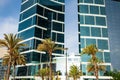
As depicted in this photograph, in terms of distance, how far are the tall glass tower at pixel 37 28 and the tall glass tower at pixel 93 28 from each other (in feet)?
93.2

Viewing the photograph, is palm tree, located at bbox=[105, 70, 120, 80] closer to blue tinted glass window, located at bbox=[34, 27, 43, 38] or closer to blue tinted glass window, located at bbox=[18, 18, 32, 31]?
blue tinted glass window, located at bbox=[34, 27, 43, 38]

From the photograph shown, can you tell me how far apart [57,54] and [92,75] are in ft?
135

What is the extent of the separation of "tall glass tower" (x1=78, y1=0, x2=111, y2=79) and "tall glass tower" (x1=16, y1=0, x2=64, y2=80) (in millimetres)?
28392

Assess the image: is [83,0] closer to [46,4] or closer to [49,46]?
[46,4]

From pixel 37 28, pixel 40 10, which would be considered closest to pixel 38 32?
pixel 37 28

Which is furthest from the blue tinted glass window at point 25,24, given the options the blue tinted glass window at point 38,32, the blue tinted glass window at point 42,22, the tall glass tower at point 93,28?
the tall glass tower at point 93,28

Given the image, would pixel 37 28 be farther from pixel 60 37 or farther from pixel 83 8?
pixel 83 8

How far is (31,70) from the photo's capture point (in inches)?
4710

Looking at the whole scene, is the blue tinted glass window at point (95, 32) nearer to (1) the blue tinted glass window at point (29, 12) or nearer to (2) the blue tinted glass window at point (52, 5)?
(1) the blue tinted glass window at point (29, 12)

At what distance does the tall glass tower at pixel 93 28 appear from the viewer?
10719cm

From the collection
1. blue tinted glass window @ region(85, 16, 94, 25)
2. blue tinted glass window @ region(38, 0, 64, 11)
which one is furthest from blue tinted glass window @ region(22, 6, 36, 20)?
blue tinted glass window @ region(85, 16, 94, 25)

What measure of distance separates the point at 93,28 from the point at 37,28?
3509cm

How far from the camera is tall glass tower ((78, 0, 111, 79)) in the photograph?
107 m

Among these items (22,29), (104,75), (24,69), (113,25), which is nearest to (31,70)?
(24,69)
